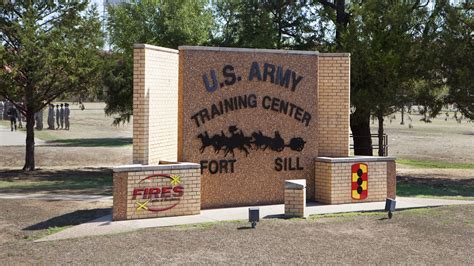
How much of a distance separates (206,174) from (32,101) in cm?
1098

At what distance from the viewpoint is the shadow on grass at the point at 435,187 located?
18.8 m

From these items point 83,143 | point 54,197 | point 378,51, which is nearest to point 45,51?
point 54,197

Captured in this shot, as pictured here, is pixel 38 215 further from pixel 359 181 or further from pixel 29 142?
pixel 29 142

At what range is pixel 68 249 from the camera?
9945mm

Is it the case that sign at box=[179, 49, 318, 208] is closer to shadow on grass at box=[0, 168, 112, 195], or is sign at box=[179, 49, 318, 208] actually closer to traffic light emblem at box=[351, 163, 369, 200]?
traffic light emblem at box=[351, 163, 369, 200]

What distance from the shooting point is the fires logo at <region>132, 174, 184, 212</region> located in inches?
499

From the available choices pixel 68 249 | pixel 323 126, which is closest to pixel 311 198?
pixel 323 126

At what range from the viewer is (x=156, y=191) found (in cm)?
1284

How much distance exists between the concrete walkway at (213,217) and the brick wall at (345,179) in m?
0.29

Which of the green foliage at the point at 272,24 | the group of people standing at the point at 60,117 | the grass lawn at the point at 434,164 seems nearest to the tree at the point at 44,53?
the green foliage at the point at 272,24

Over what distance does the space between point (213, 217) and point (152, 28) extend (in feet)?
46.0

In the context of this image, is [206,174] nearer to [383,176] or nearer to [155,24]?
[383,176]

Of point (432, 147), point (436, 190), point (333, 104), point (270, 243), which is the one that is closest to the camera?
point (270, 243)

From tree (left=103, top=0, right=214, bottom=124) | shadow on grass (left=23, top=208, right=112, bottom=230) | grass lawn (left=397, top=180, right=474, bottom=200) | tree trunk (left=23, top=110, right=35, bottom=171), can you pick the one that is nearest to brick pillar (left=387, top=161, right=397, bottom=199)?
grass lawn (left=397, top=180, right=474, bottom=200)
